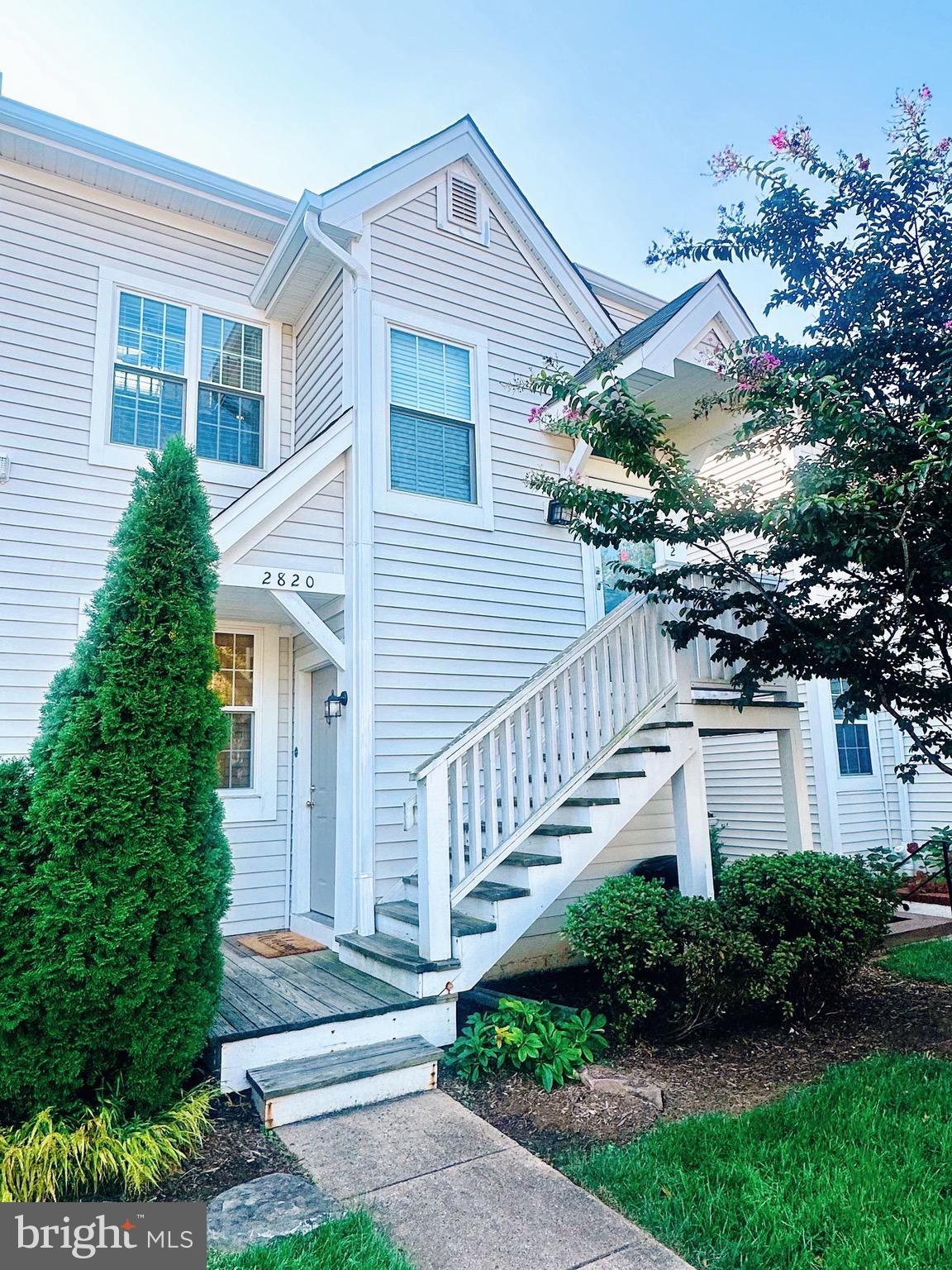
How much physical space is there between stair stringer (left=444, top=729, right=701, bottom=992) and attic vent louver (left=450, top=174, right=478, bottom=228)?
5216 millimetres

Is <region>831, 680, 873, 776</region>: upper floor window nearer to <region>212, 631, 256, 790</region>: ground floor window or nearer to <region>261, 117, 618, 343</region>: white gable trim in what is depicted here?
<region>261, 117, 618, 343</region>: white gable trim

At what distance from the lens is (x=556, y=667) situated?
5480mm

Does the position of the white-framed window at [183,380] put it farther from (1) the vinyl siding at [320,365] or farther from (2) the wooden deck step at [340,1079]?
(2) the wooden deck step at [340,1079]

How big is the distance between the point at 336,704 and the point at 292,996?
2118 millimetres

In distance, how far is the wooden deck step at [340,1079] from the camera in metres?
3.67

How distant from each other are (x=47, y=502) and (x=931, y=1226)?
660 centimetres

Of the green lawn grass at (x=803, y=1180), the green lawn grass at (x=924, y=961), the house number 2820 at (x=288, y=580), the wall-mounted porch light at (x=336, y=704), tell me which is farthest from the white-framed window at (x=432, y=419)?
the green lawn grass at (x=924, y=961)

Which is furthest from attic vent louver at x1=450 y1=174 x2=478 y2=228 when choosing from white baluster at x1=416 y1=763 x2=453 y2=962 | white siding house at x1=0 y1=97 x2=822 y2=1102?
white baluster at x1=416 y1=763 x2=453 y2=962

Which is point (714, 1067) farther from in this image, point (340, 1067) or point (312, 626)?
point (312, 626)

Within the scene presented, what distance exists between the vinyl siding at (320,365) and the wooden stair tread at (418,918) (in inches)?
144

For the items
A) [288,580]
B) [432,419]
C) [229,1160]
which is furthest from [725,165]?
[229,1160]

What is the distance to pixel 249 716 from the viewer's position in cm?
666

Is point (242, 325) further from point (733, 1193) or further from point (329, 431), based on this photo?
point (733, 1193)

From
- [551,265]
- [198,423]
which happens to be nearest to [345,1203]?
[198,423]
